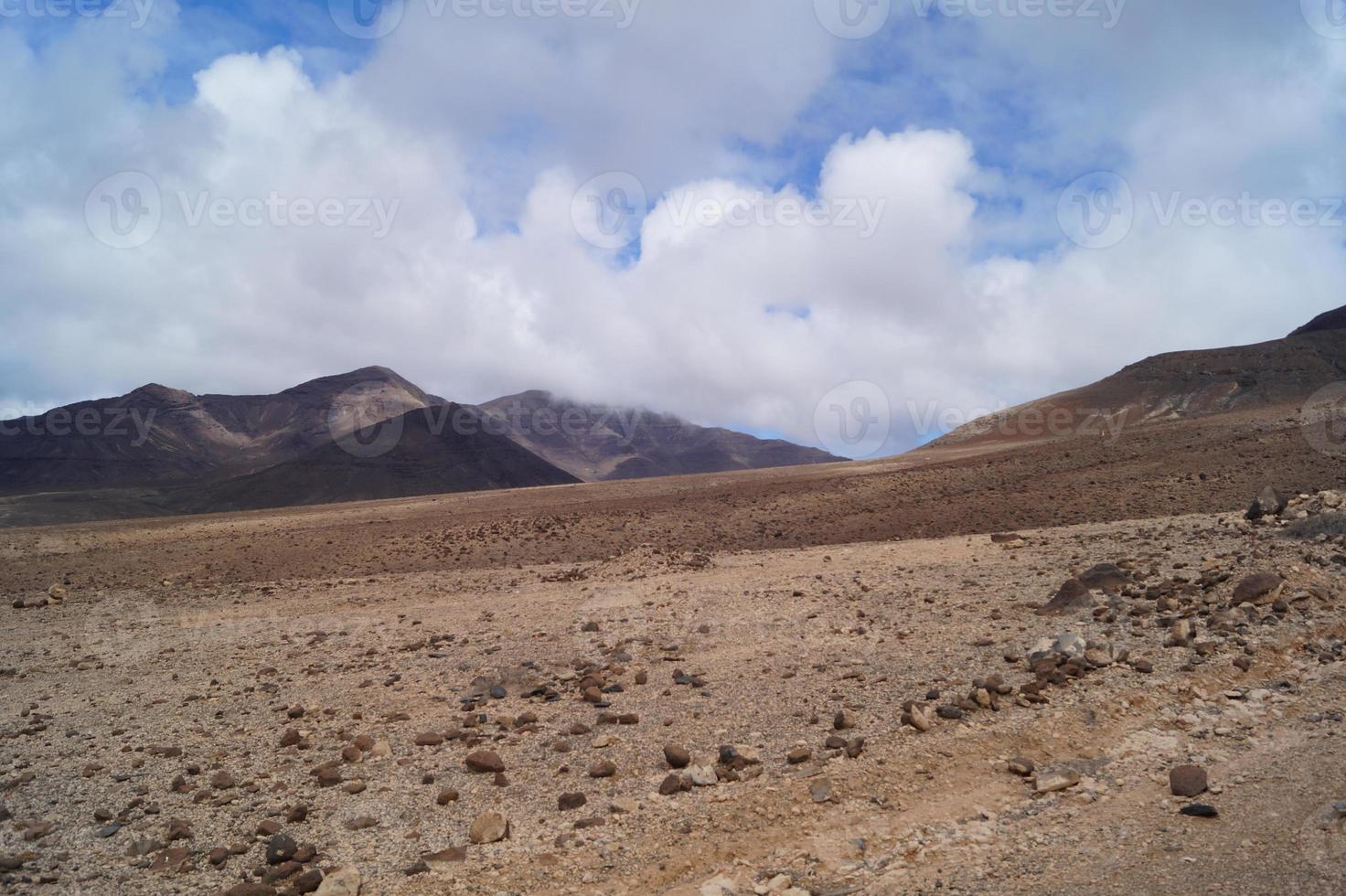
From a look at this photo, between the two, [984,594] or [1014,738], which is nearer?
[1014,738]

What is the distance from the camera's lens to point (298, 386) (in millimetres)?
182000

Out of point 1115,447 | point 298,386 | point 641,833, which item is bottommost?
point 641,833

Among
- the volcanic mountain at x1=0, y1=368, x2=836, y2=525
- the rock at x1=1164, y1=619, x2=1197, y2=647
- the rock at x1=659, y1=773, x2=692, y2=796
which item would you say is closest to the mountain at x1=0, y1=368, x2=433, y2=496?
the volcanic mountain at x1=0, y1=368, x2=836, y2=525

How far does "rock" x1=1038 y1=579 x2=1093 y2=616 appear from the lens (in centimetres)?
1037

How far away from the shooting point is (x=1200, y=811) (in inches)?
207

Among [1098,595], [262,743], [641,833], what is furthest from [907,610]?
[262,743]

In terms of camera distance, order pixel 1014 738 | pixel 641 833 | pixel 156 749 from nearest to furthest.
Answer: pixel 641 833, pixel 1014 738, pixel 156 749

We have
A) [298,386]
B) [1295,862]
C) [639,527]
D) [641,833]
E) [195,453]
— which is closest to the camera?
[1295,862]

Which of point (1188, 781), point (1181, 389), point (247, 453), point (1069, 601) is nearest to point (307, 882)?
point (1188, 781)

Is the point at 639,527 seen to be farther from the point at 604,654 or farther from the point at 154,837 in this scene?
the point at 154,837

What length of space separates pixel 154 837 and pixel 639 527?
60.7 ft

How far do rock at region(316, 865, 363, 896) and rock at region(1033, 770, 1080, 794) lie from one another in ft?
15.8

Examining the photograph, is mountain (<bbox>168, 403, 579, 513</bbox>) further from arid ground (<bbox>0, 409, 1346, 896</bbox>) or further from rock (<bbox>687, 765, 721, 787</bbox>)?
rock (<bbox>687, 765, 721, 787</bbox>)

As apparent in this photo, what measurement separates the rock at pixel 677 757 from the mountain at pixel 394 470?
2823 inches
